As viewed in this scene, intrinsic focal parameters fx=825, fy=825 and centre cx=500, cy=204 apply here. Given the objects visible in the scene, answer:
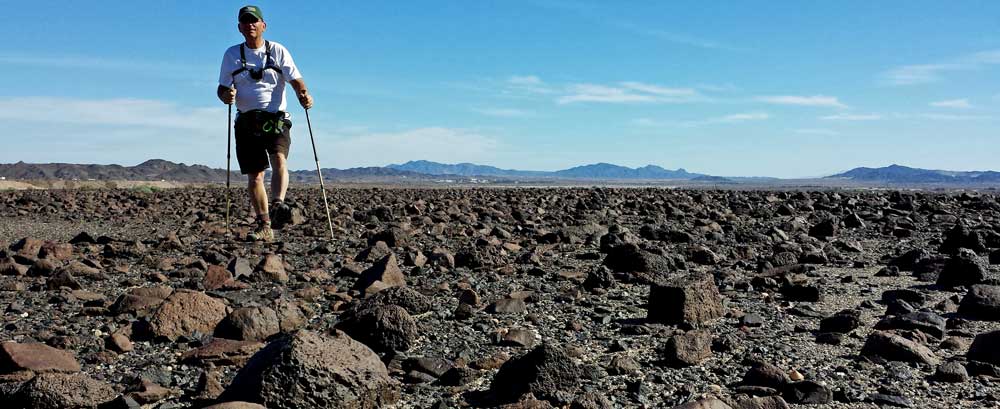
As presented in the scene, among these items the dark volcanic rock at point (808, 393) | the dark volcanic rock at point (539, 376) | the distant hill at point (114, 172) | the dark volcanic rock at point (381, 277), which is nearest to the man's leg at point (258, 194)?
the dark volcanic rock at point (381, 277)

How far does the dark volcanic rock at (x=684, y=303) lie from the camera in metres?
4.18

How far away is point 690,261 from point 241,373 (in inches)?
192

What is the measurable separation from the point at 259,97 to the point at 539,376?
227 inches

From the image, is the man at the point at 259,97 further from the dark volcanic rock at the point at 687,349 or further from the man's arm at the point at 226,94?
the dark volcanic rock at the point at 687,349

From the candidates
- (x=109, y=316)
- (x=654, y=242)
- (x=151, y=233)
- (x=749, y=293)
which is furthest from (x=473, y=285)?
(x=151, y=233)

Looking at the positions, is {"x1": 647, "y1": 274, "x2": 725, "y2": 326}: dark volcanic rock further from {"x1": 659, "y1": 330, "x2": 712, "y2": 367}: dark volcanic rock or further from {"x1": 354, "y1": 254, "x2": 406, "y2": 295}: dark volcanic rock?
{"x1": 354, "y1": 254, "x2": 406, "y2": 295}: dark volcanic rock

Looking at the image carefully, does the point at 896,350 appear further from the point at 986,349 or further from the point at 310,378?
the point at 310,378

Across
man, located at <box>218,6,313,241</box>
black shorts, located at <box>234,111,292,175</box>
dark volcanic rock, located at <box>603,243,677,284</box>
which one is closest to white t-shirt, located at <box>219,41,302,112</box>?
man, located at <box>218,6,313,241</box>

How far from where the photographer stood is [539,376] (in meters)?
2.88

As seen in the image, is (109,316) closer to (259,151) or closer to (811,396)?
(811,396)

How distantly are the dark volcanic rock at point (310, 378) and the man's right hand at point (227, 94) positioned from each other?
548cm

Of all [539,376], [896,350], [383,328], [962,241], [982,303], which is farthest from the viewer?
[962,241]

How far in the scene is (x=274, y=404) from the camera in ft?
8.53

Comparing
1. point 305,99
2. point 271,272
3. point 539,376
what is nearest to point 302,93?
point 305,99
